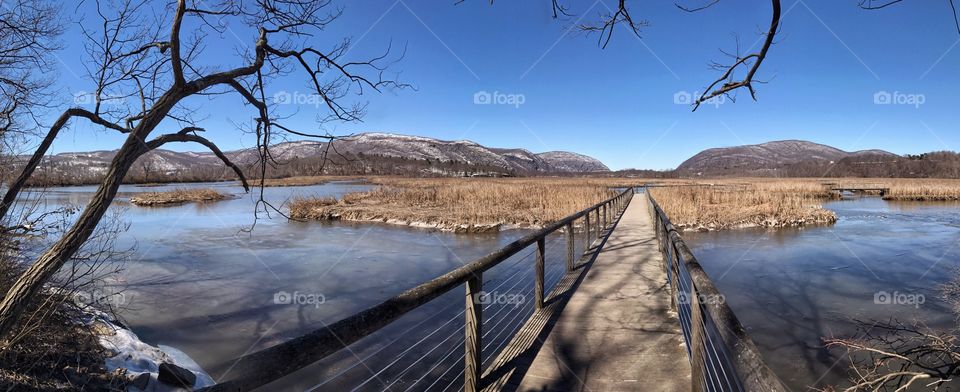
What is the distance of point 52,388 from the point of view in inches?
166

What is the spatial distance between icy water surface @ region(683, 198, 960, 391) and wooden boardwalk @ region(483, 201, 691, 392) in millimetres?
1891

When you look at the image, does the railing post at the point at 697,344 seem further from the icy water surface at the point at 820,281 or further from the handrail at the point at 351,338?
the icy water surface at the point at 820,281

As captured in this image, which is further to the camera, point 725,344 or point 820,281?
point 820,281

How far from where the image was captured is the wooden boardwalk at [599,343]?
3463 mm

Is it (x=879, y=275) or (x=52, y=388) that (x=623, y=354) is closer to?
(x=52, y=388)

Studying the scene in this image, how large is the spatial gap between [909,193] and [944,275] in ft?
122

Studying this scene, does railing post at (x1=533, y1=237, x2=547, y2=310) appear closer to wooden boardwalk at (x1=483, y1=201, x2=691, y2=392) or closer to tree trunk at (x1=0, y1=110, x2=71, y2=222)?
wooden boardwalk at (x1=483, y1=201, x2=691, y2=392)

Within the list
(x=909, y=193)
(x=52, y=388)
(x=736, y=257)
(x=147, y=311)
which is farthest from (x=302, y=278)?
(x=909, y=193)

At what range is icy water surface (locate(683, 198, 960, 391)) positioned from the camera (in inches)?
252

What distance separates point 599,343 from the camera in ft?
14.0

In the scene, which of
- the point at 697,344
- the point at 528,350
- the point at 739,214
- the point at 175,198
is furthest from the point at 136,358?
the point at 175,198

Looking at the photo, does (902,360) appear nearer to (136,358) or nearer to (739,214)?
(136,358)

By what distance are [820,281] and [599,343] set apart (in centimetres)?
864

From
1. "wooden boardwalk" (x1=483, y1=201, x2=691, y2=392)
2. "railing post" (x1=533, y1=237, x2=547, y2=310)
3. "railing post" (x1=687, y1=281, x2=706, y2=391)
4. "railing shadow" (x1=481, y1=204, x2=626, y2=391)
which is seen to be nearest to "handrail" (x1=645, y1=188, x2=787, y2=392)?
"railing post" (x1=687, y1=281, x2=706, y2=391)
